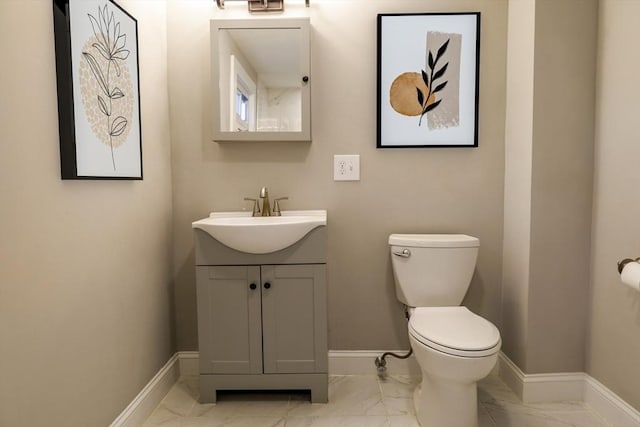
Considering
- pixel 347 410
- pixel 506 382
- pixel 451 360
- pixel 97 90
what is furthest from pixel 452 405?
pixel 97 90

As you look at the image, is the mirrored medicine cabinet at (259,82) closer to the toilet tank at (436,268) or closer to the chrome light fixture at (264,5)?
the chrome light fixture at (264,5)

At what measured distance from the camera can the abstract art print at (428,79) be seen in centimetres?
186

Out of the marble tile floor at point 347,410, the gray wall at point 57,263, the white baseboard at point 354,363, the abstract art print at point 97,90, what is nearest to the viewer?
the gray wall at point 57,263

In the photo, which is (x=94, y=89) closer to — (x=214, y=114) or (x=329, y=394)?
(x=214, y=114)

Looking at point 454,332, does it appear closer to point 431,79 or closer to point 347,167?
point 347,167

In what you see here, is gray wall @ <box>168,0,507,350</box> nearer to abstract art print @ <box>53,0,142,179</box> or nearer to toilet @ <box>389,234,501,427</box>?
toilet @ <box>389,234,501,427</box>

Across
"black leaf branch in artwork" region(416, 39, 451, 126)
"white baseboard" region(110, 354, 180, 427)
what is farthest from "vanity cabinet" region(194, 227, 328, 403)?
"black leaf branch in artwork" region(416, 39, 451, 126)

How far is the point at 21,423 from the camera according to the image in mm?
981

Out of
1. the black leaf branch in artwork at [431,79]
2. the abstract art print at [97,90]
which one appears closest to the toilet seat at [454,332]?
the black leaf branch in artwork at [431,79]

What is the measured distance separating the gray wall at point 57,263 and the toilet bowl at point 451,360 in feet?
3.83

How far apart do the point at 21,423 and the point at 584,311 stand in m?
2.12

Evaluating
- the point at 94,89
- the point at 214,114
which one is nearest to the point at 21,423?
the point at 94,89

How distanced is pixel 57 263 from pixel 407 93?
1.64m

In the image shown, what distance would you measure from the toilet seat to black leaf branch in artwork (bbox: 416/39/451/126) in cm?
94
